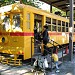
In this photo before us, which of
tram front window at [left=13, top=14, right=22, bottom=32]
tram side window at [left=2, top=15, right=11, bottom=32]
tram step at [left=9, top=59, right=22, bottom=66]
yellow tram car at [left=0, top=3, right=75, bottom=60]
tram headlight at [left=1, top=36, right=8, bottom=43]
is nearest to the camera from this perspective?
tram step at [left=9, top=59, right=22, bottom=66]

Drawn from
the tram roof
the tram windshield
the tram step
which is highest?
the tram roof

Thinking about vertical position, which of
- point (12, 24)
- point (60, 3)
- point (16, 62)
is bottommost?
point (16, 62)

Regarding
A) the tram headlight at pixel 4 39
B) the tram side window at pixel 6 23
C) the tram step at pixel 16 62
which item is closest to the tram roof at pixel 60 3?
the tram side window at pixel 6 23

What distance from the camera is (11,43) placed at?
11.5 meters

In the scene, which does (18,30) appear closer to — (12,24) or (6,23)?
(12,24)

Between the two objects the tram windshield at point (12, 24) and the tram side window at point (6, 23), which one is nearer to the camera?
the tram windshield at point (12, 24)

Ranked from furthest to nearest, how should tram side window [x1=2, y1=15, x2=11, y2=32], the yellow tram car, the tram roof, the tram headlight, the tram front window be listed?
the tram roof, tram side window [x1=2, y1=15, x2=11, y2=32], the tram headlight, the tram front window, the yellow tram car

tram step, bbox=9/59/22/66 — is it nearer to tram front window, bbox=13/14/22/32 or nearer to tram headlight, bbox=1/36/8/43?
tram headlight, bbox=1/36/8/43

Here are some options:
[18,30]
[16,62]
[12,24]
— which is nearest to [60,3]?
[12,24]

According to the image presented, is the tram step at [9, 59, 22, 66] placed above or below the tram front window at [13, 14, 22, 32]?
below

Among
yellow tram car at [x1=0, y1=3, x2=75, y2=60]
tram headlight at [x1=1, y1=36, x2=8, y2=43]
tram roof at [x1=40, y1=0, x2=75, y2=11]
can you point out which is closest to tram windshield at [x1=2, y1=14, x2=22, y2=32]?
yellow tram car at [x1=0, y1=3, x2=75, y2=60]

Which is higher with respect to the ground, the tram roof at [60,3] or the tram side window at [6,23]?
the tram roof at [60,3]

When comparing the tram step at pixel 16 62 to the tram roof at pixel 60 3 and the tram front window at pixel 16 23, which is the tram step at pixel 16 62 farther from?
the tram roof at pixel 60 3

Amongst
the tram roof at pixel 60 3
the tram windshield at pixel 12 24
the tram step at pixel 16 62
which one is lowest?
the tram step at pixel 16 62
